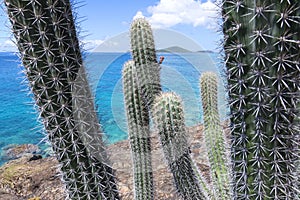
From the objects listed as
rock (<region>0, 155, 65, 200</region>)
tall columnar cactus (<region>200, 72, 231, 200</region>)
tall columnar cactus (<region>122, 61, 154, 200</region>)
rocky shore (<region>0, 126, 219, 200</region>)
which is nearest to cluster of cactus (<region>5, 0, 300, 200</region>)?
tall columnar cactus (<region>122, 61, 154, 200</region>)

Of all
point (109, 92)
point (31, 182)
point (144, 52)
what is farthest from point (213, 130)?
point (109, 92)

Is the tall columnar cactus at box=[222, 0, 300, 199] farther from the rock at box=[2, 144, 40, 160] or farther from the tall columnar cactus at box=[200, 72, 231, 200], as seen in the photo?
the rock at box=[2, 144, 40, 160]

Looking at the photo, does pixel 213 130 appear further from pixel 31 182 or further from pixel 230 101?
pixel 31 182

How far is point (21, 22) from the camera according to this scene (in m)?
1.43

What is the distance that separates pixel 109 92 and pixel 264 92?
5.76m

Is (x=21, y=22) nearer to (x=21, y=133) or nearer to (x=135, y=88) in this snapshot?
(x=135, y=88)

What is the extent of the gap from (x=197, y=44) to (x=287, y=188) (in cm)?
135

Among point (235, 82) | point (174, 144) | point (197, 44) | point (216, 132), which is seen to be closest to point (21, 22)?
point (235, 82)

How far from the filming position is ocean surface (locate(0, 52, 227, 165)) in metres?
1.79

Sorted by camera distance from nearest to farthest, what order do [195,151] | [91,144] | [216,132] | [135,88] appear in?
[91,144], [135,88], [216,132], [195,151]

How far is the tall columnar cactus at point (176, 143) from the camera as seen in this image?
1981 mm

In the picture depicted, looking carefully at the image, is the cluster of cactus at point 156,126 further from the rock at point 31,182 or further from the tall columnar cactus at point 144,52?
the rock at point 31,182

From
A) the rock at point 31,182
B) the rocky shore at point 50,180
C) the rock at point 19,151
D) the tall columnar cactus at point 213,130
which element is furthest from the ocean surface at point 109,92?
the rock at point 31,182

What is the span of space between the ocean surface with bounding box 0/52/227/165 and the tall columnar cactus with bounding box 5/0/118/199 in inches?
4.1
